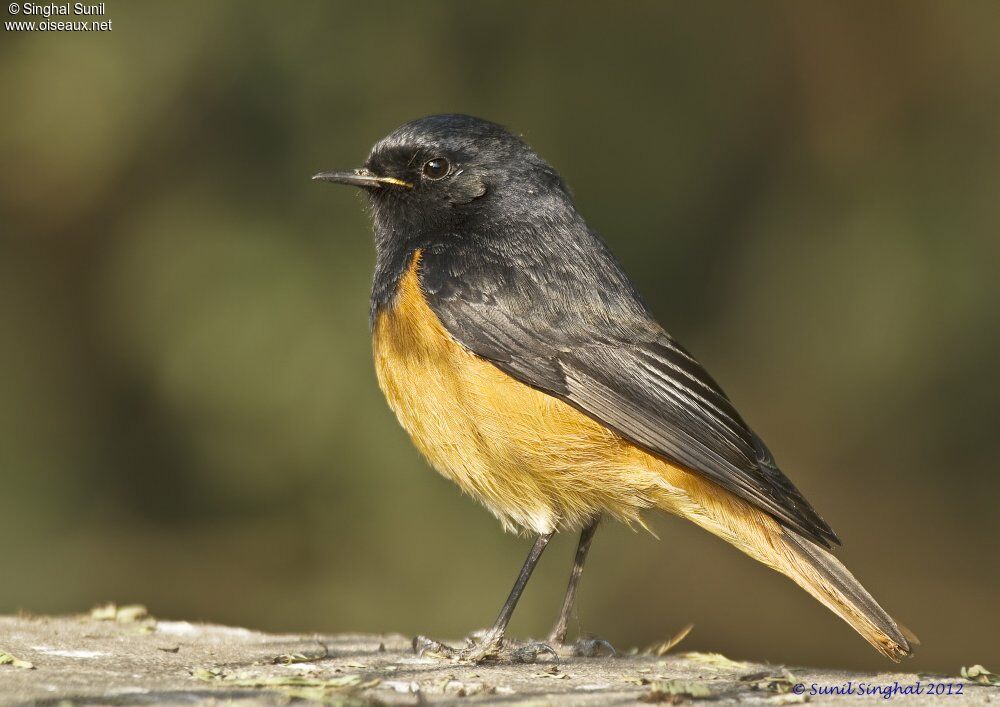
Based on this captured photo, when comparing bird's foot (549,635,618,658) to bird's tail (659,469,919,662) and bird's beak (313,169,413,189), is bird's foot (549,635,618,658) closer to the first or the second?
bird's tail (659,469,919,662)

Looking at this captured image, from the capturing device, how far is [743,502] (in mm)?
4316

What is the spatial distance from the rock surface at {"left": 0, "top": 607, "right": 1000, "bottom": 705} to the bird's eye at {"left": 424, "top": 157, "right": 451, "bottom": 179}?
77.5 inches

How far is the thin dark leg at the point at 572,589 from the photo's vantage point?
4.84 metres

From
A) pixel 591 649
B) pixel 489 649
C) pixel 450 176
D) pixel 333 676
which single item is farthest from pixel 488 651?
pixel 450 176

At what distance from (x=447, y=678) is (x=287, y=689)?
61 centimetres

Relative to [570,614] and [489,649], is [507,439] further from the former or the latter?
[570,614]

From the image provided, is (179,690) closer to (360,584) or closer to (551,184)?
(551,184)

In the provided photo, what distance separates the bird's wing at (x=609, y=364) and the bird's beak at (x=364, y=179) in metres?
0.57

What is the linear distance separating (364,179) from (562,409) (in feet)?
4.92

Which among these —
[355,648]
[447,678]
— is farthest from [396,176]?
[447,678]

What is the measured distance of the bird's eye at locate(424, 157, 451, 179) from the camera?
5051 mm

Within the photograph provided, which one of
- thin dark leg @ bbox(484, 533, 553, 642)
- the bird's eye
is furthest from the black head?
thin dark leg @ bbox(484, 533, 553, 642)

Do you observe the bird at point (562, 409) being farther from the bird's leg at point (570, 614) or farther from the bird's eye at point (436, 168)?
the bird's eye at point (436, 168)

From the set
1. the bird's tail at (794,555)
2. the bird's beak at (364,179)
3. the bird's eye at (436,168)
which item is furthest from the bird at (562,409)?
the bird's beak at (364,179)
